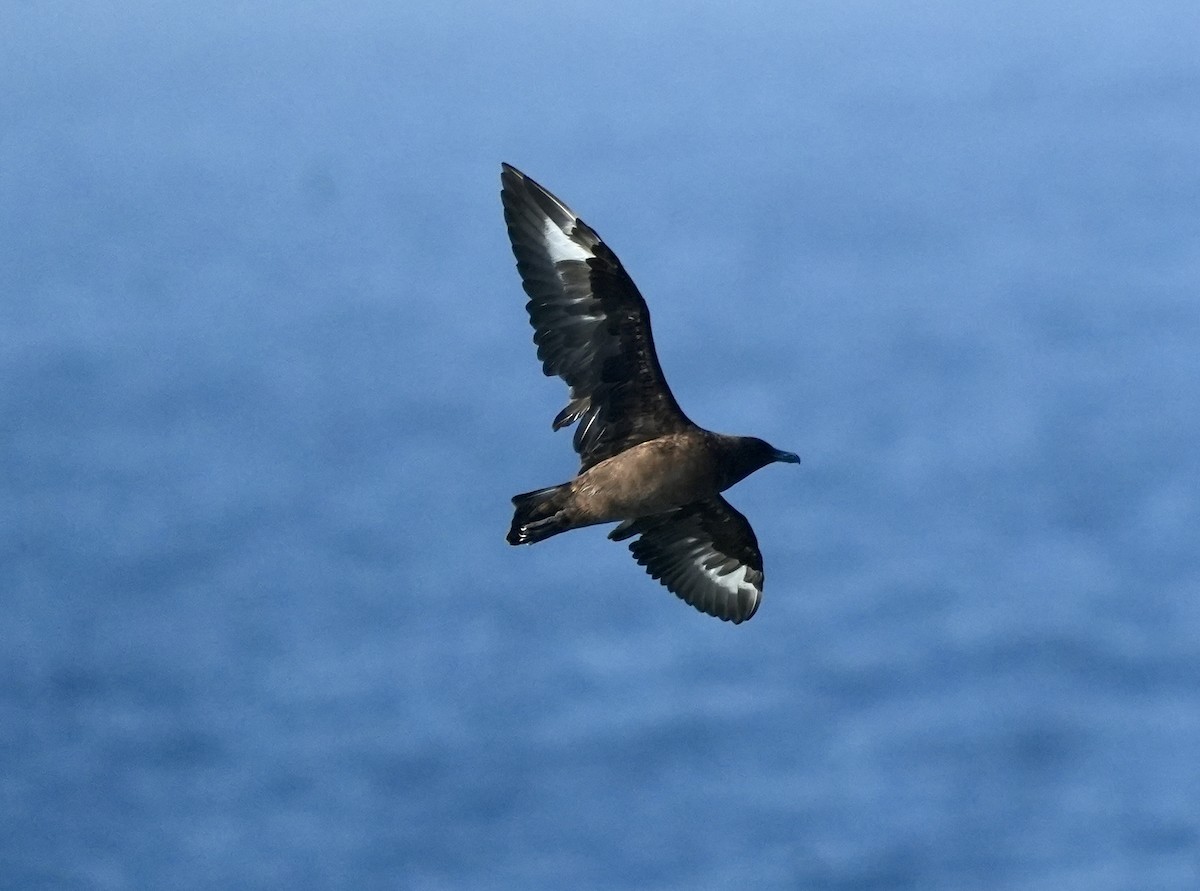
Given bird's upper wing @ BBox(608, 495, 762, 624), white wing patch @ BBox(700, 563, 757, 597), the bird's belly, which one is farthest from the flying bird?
white wing patch @ BBox(700, 563, 757, 597)

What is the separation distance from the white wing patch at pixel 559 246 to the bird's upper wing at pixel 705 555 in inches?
79.4

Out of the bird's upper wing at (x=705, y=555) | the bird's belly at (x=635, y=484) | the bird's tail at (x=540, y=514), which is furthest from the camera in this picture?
the bird's upper wing at (x=705, y=555)

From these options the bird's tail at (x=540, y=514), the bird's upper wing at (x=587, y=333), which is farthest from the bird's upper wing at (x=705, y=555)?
the bird's tail at (x=540, y=514)

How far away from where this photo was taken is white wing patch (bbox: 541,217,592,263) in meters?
13.8

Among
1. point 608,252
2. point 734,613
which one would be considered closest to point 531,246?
point 608,252

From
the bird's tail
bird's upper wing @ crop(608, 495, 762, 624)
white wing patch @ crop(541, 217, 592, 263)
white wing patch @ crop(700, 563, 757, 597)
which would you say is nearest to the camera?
the bird's tail

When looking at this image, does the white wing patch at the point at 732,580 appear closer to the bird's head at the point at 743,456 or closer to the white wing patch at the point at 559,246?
the bird's head at the point at 743,456

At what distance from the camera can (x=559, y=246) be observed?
13.9m

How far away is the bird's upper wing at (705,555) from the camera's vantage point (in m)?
14.9

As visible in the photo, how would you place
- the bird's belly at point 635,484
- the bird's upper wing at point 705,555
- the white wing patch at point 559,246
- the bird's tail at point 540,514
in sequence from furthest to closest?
the bird's upper wing at point 705,555, the white wing patch at point 559,246, the bird's belly at point 635,484, the bird's tail at point 540,514

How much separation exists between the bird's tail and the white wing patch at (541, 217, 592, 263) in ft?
4.75

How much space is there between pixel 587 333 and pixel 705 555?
6.88 feet

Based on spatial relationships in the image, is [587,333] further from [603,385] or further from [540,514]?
[540,514]

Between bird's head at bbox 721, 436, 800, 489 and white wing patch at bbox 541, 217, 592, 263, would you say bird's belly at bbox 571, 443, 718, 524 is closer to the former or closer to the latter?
bird's head at bbox 721, 436, 800, 489
